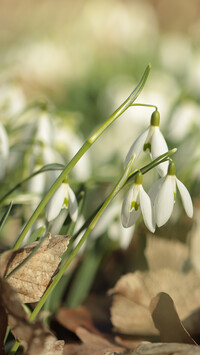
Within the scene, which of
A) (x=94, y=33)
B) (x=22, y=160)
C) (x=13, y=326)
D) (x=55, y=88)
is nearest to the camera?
(x=13, y=326)

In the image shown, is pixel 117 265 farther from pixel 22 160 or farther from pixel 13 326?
pixel 13 326

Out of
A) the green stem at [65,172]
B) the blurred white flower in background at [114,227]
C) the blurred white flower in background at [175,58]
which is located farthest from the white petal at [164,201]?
the blurred white flower in background at [175,58]

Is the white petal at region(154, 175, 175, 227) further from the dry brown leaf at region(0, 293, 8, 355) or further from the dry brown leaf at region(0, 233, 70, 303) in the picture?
the dry brown leaf at region(0, 293, 8, 355)

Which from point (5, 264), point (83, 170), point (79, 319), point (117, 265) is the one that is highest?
point (5, 264)

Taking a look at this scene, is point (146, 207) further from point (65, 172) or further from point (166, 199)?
point (65, 172)

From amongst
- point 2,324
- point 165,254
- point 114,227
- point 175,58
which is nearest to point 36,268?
point 2,324

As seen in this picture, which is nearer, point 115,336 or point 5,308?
point 5,308

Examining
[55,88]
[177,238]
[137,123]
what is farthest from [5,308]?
[55,88]

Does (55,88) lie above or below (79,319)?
above
